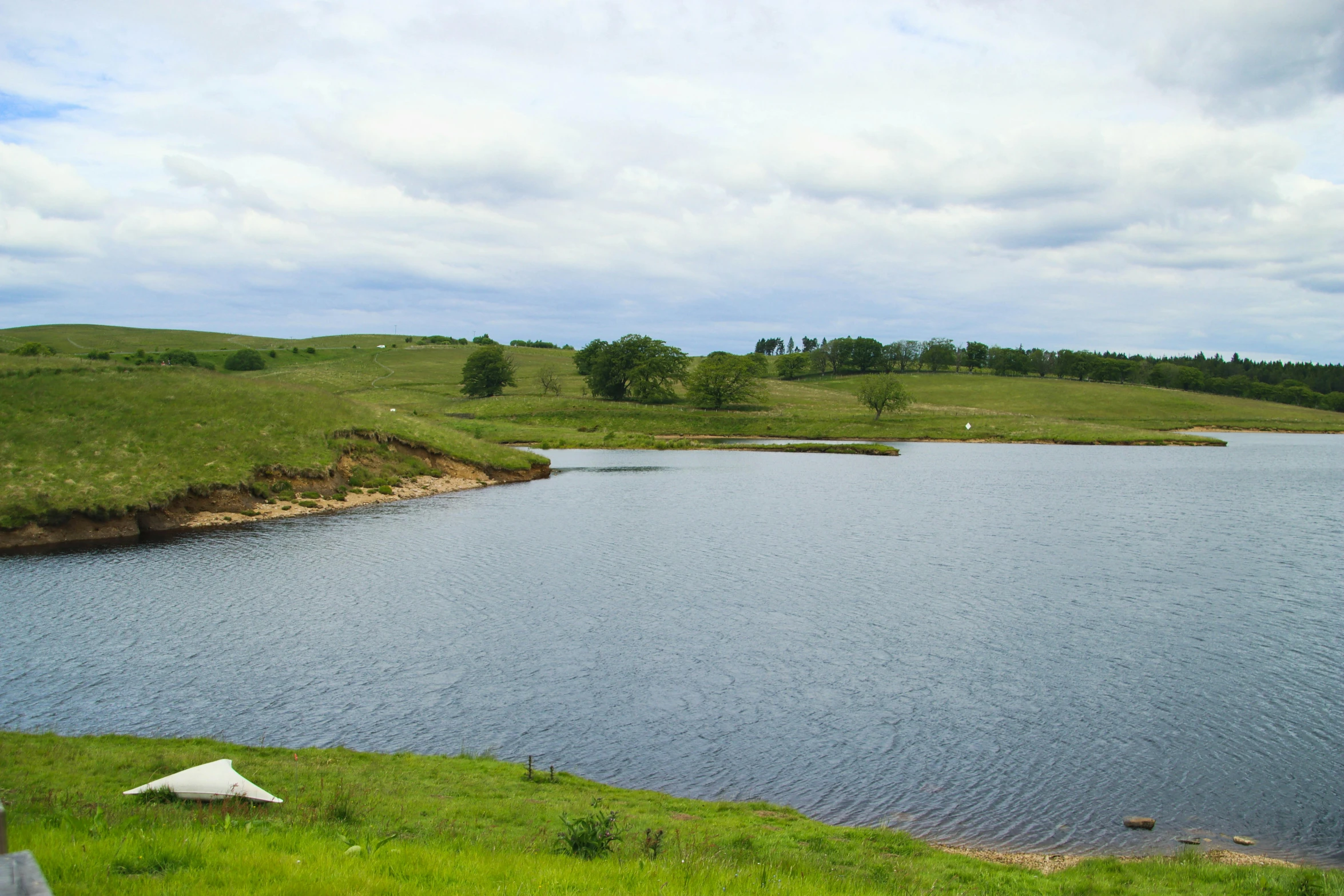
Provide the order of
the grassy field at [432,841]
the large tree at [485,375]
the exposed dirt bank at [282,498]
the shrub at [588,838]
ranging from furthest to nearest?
the large tree at [485,375] < the exposed dirt bank at [282,498] < the shrub at [588,838] < the grassy field at [432,841]

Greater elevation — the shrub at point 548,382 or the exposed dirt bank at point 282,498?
the shrub at point 548,382

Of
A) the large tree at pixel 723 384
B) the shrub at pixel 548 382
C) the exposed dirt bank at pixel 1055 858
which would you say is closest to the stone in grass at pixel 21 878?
the exposed dirt bank at pixel 1055 858

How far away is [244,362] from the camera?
545ft

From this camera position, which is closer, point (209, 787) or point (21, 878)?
point (21, 878)

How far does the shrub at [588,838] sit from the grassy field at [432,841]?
237 millimetres

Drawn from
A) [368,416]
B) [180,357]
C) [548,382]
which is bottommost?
[368,416]

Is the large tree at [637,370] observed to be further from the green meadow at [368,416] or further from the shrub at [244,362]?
the shrub at [244,362]

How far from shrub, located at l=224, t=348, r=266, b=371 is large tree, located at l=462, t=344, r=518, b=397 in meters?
48.0

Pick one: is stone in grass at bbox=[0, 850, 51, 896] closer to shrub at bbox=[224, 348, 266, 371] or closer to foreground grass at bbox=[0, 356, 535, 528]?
foreground grass at bbox=[0, 356, 535, 528]

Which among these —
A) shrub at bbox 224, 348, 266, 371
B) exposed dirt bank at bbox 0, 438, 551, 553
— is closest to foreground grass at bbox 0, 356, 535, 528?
exposed dirt bank at bbox 0, 438, 551, 553

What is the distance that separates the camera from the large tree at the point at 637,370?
14688cm

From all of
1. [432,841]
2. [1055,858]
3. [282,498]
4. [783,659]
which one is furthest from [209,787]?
[282,498]

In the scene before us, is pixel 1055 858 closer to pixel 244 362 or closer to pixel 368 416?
pixel 368 416

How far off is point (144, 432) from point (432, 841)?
45.9 metres
